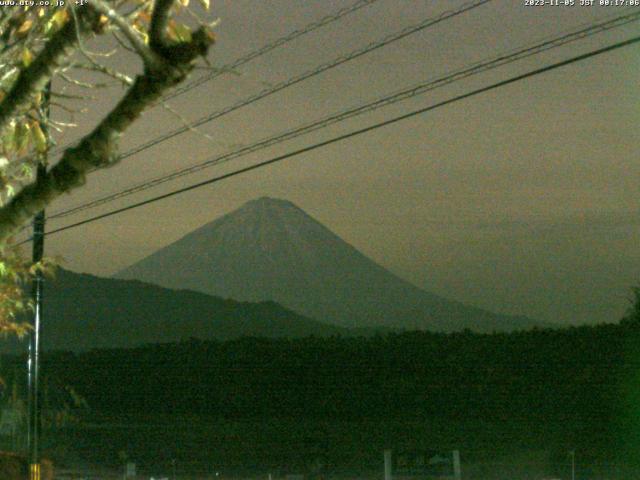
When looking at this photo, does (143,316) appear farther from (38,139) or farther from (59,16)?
(59,16)

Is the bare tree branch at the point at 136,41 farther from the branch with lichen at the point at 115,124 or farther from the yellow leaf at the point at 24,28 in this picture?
the yellow leaf at the point at 24,28

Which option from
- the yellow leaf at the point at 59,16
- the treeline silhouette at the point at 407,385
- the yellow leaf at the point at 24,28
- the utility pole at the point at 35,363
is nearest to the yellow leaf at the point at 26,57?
the yellow leaf at the point at 59,16

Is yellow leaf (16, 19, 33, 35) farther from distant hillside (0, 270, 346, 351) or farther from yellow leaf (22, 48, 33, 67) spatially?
distant hillside (0, 270, 346, 351)

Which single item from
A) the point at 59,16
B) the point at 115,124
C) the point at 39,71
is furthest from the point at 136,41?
the point at 59,16

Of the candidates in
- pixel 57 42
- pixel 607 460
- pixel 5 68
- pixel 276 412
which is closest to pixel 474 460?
pixel 607 460

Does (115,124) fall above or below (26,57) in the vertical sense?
below
